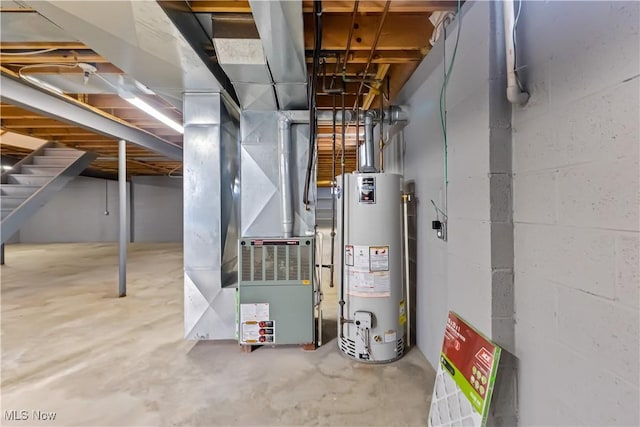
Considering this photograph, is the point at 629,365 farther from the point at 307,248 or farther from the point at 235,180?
the point at 235,180

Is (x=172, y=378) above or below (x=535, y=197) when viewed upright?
below

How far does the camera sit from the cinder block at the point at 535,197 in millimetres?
1069

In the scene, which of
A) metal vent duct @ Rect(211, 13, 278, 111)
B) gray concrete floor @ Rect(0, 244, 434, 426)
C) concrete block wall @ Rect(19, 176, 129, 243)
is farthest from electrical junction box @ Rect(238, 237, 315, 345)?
concrete block wall @ Rect(19, 176, 129, 243)

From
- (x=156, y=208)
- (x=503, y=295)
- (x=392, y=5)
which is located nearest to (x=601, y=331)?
(x=503, y=295)

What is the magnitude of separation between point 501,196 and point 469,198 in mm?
173

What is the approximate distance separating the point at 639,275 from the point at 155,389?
2.38 m

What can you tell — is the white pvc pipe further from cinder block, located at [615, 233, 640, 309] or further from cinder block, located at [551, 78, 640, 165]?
cinder block, located at [615, 233, 640, 309]

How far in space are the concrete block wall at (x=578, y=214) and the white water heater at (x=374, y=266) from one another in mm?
902

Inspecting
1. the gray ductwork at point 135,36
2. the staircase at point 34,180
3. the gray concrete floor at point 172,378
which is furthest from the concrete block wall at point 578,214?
the staircase at point 34,180

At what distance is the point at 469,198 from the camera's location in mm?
1428

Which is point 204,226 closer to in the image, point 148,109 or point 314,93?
point 314,93

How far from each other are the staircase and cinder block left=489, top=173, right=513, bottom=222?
5040 millimetres

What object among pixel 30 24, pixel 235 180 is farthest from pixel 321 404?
pixel 30 24

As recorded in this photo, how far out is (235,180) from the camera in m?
2.71
